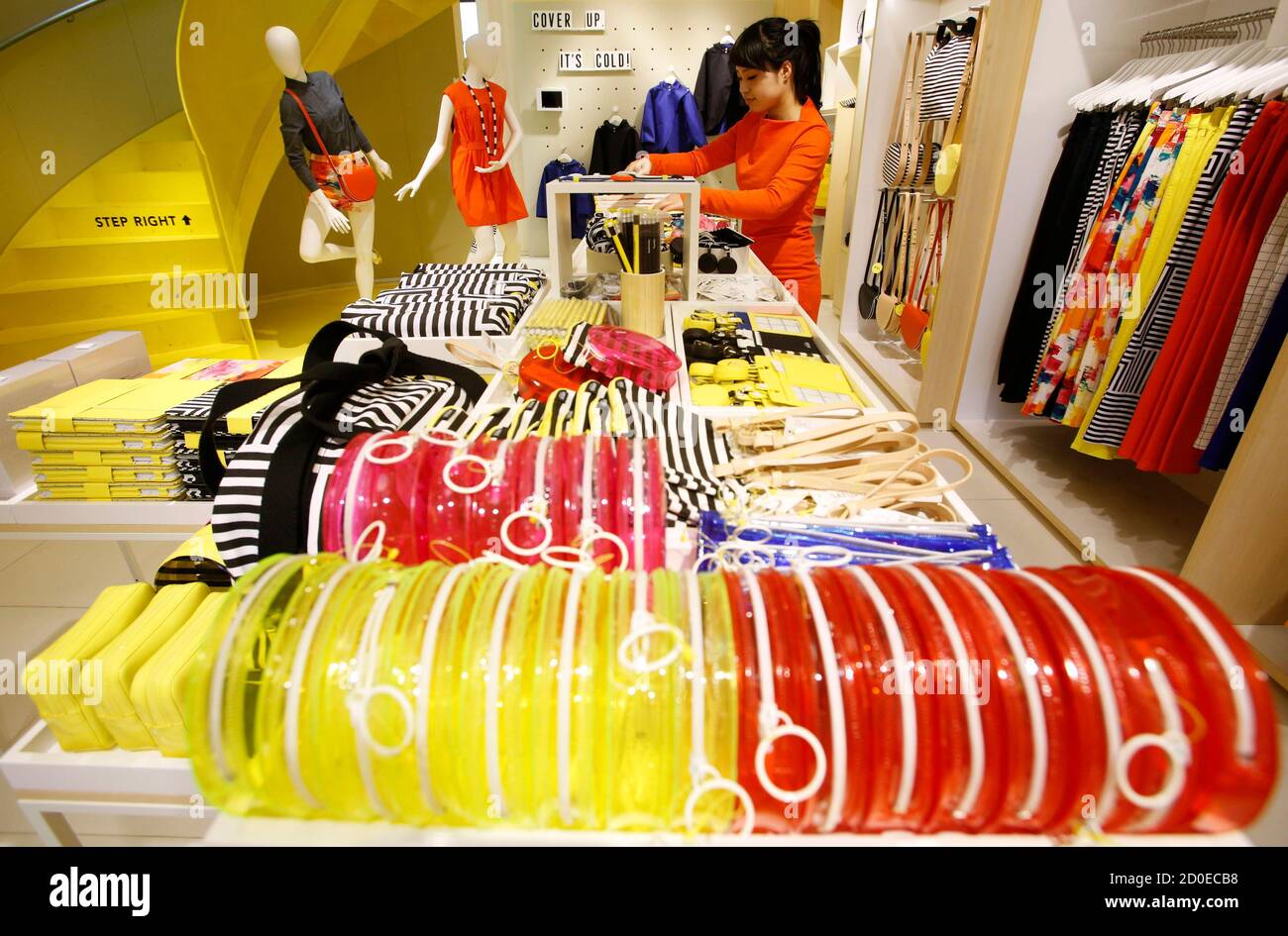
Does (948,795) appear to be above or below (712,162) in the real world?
below

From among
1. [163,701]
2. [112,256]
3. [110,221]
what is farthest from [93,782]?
[110,221]

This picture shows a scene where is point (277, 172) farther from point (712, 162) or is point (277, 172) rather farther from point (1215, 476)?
point (1215, 476)

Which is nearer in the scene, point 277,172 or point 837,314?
point 837,314

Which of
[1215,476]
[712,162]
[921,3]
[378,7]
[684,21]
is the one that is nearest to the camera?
[1215,476]

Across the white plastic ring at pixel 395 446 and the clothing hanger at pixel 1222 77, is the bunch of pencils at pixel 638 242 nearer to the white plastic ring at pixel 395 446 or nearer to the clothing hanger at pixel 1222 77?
the white plastic ring at pixel 395 446

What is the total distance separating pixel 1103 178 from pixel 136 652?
3146 mm

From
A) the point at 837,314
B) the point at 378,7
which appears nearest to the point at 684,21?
the point at 378,7

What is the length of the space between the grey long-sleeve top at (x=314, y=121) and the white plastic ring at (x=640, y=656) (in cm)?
384

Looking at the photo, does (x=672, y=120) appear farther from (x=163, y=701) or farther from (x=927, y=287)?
(x=163, y=701)

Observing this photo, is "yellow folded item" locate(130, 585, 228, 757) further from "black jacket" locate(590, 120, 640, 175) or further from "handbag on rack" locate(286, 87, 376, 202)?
"black jacket" locate(590, 120, 640, 175)

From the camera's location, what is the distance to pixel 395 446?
3.21 ft

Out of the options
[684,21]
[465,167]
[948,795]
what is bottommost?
[948,795]

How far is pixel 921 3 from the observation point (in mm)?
4109
